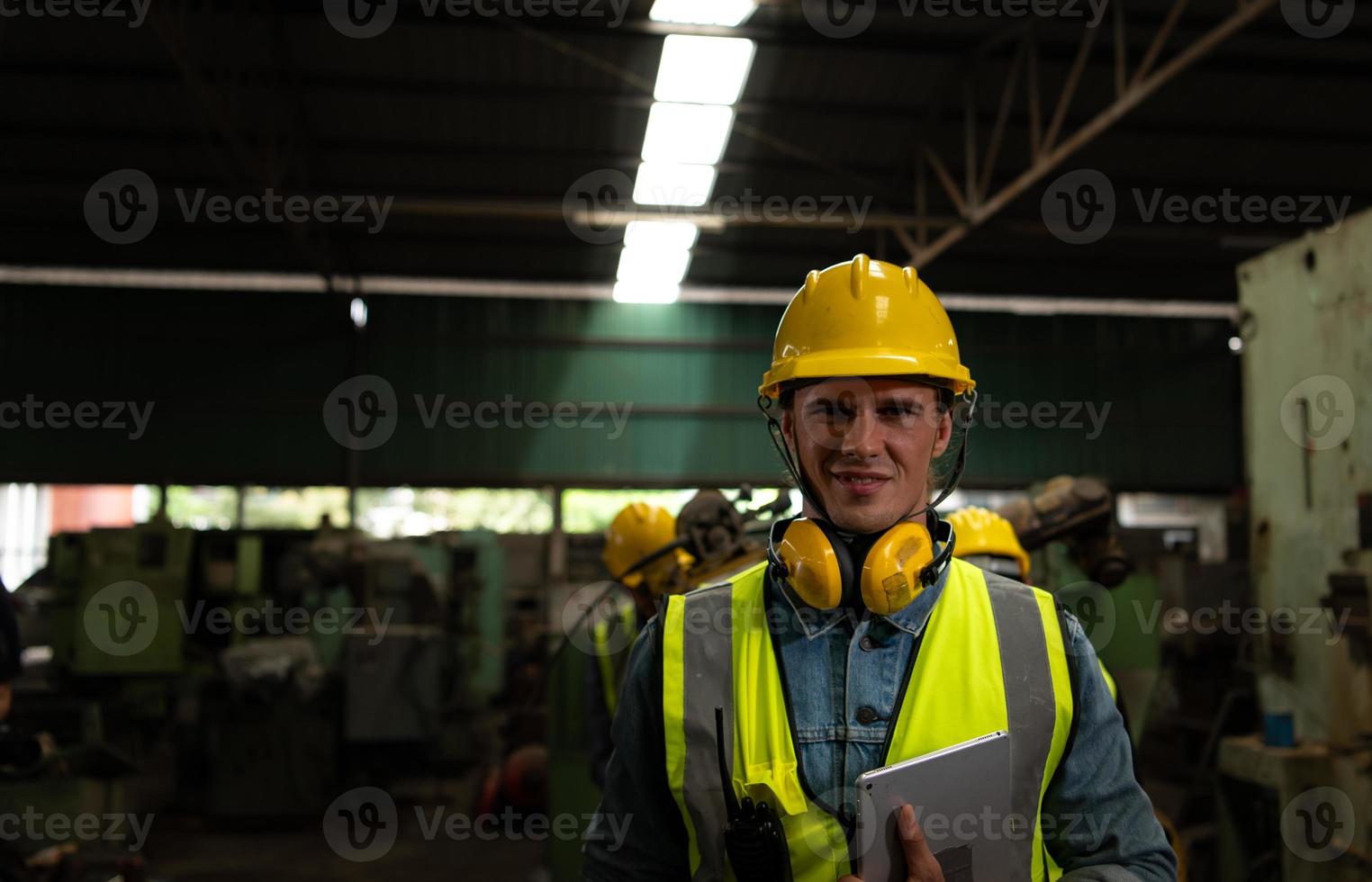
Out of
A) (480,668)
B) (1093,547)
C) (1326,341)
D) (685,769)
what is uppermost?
(1326,341)

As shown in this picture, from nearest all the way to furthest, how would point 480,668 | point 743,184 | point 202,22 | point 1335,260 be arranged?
point 1335,260
point 202,22
point 480,668
point 743,184

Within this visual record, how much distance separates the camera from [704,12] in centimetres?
727

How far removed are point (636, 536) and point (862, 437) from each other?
9.55 feet

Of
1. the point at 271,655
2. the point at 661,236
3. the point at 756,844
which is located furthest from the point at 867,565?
the point at 661,236

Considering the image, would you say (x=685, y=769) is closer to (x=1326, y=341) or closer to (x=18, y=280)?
(x=1326, y=341)

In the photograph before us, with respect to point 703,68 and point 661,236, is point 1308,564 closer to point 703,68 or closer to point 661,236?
point 703,68

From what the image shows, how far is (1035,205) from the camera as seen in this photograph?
1015cm

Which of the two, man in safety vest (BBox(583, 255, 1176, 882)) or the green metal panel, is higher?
the green metal panel

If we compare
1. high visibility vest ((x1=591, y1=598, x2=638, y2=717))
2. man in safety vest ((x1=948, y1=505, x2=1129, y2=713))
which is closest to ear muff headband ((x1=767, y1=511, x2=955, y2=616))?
man in safety vest ((x1=948, y1=505, x2=1129, y2=713))

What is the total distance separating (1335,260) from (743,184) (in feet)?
22.0

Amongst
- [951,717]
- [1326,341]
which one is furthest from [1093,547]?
[951,717]

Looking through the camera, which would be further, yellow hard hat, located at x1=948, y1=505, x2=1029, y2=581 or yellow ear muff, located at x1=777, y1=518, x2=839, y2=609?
yellow hard hat, located at x1=948, y1=505, x2=1029, y2=581

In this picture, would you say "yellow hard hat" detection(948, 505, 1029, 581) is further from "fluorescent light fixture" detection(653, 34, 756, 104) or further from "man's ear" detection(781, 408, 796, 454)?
"fluorescent light fixture" detection(653, 34, 756, 104)

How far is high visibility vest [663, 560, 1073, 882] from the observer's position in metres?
1.26
